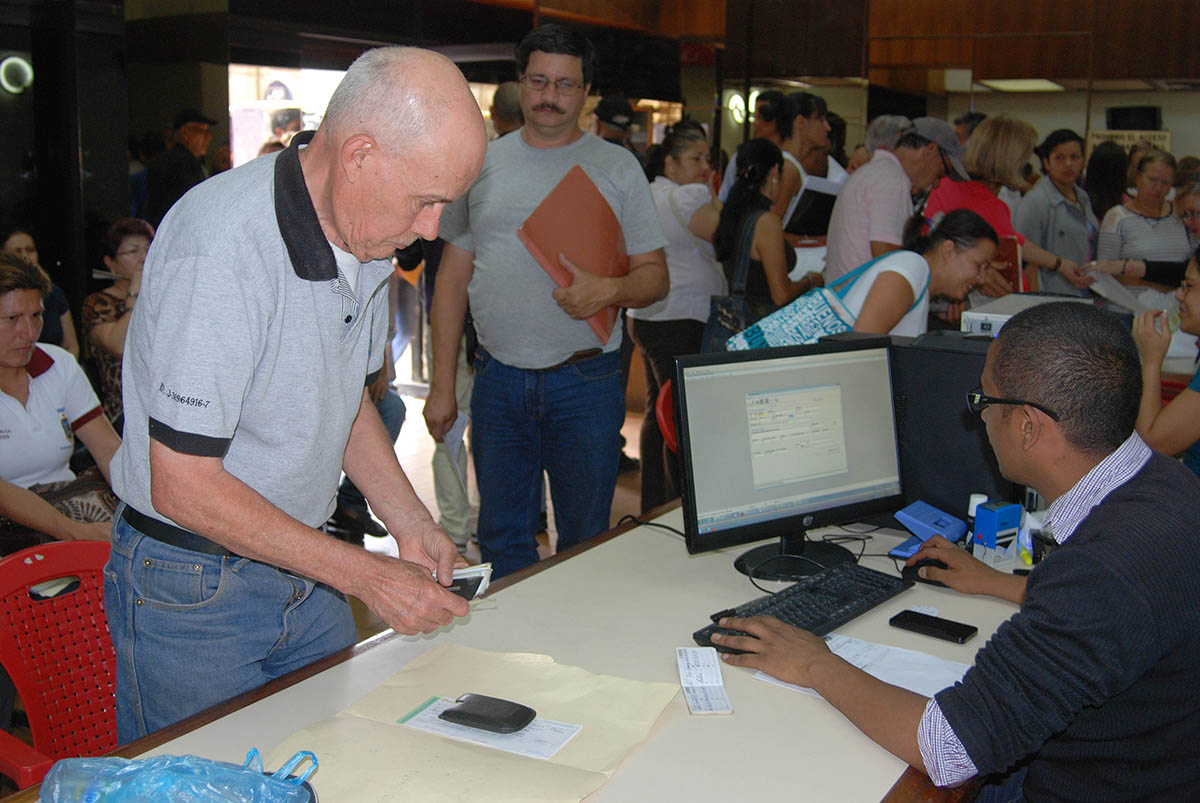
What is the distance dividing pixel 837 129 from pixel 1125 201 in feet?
5.58

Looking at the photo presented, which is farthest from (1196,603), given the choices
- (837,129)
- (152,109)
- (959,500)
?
(837,129)

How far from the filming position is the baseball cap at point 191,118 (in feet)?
13.7

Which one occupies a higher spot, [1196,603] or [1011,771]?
[1196,603]

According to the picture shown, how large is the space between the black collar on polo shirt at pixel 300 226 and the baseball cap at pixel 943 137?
3565 millimetres

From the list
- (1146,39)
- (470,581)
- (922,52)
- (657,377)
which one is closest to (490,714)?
(470,581)

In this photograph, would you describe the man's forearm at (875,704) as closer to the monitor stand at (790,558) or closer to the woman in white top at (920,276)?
the monitor stand at (790,558)

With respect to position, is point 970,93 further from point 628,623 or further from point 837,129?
point 628,623

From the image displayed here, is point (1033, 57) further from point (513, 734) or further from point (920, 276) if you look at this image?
point (513, 734)

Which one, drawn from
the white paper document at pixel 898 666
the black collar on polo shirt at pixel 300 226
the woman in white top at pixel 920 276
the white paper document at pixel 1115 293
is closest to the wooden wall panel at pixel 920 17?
the white paper document at pixel 1115 293

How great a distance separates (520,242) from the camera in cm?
278

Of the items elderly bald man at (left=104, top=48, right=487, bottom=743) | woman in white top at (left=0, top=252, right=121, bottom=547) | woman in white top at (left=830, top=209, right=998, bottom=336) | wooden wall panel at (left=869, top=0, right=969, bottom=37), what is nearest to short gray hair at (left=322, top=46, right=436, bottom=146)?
elderly bald man at (left=104, top=48, right=487, bottom=743)

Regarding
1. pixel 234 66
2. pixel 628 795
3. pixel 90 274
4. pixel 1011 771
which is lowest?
pixel 1011 771

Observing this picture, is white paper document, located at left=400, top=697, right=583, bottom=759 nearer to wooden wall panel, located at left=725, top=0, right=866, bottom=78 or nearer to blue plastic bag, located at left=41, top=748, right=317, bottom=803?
blue plastic bag, located at left=41, top=748, right=317, bottom=803

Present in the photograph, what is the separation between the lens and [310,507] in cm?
155
